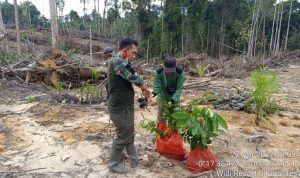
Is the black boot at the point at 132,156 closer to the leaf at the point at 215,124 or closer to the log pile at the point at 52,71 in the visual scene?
the leaf at the point at 215,124

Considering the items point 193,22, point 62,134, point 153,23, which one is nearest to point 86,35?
point 153,23

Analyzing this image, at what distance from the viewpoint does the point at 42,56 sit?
10.1 m

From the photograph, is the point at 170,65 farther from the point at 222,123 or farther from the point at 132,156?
the point at 132,156

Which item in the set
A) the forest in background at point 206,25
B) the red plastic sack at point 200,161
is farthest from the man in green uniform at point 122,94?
the forest in background at point 206,25

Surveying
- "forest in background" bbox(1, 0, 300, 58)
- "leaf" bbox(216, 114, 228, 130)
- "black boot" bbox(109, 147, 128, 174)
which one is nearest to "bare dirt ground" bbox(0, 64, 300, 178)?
"black boot" bbox(109, 147, 128, 174)

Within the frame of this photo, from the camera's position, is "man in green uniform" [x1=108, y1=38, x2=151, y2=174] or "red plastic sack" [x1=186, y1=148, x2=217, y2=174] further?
"red plastic sack" [x1=186, y1=148, x2=217, y2=174]

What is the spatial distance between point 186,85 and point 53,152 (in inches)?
229

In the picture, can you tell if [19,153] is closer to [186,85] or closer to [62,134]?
[62,134]

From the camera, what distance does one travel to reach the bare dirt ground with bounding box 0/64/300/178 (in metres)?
3.93

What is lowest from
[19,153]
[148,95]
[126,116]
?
[19,153]

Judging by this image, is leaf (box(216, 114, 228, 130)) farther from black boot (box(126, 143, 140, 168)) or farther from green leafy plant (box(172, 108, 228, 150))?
black boot (box(126, 143, 140, 168))

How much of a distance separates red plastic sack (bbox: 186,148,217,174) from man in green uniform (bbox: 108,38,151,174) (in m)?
0.76

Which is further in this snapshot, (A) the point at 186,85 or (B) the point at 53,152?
(A) the point at 186,85

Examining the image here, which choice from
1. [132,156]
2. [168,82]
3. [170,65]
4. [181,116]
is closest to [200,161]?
[181,116]
